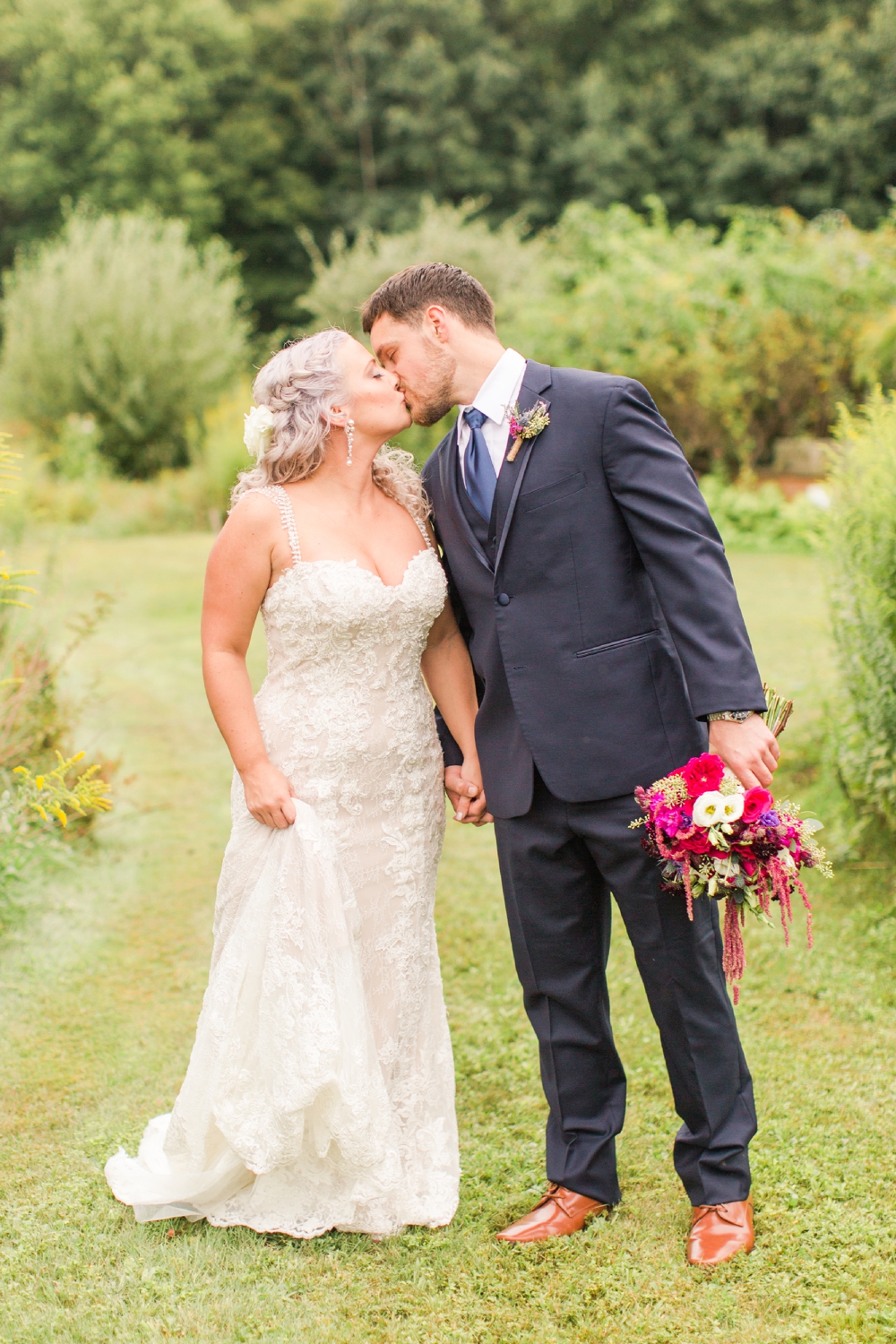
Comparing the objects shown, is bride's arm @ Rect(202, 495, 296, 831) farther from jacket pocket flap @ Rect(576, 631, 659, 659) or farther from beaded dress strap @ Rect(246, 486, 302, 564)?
jacket pocket flap @ Rect(576, 631, 659, 659)

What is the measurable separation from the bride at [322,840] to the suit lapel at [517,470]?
311 millimetres

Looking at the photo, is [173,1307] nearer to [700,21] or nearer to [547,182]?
[547,182]

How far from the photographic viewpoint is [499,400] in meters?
2.70

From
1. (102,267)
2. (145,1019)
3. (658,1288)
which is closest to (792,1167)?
(658,1288)

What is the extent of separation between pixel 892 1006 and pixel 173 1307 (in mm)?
2584

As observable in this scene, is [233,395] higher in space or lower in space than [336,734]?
lower

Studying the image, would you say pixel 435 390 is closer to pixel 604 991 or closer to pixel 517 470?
pixel 517 470

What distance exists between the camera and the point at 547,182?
3102 cm

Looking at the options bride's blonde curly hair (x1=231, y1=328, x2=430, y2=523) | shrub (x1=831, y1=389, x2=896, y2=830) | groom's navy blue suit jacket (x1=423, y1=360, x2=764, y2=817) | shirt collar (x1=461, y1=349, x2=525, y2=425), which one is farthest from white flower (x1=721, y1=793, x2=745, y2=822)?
shrub (x1=831, y1=389, x2=896, y2=830)

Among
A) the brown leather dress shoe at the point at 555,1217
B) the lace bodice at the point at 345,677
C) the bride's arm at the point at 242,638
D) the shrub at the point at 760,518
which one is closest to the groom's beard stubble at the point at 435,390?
the lace bodice at the point at 345,677

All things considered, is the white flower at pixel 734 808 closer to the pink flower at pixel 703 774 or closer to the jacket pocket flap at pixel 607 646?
the pink flower at pixel 703 774

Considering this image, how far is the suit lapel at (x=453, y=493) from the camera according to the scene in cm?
271

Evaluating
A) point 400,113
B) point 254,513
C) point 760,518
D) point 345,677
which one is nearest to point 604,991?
point 345,677

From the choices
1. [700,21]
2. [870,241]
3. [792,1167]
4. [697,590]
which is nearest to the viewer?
[697,590]
